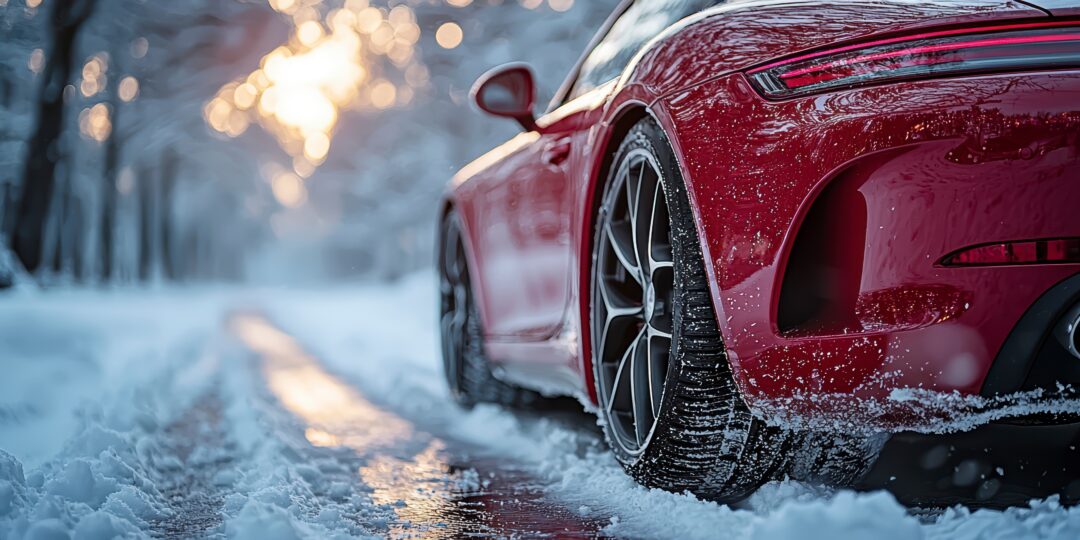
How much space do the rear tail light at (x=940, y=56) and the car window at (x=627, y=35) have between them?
751 millimetres

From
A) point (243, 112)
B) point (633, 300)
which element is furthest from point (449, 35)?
point (633, 300)

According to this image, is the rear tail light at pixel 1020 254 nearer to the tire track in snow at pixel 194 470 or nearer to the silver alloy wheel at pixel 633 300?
the silver alloy wheel at pixel 633 300

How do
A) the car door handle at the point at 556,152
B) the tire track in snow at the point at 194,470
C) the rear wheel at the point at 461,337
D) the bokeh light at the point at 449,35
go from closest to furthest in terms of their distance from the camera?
the tire track in snow at the point at 194,470 → the car door handle at the point at 556,152 → the rear wheel at the point at 461,337 → the bokeh light at the point at 449,35

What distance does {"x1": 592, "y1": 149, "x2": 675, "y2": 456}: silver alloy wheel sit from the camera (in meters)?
2.49

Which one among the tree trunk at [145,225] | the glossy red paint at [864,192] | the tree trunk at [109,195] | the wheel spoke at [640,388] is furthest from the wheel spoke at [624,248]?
the tree trunk at [145,225]

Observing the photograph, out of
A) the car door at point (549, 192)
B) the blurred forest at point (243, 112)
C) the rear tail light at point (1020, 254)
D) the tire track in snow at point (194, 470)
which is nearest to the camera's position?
the rear tail light at point (1020, 254)

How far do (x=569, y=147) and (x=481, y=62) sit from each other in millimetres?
15640

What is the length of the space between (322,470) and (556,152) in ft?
4.24

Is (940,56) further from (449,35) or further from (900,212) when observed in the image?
(449,35)

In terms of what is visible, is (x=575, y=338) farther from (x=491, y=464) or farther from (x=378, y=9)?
(x=378, y=9)

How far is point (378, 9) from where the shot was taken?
18859 millimetres

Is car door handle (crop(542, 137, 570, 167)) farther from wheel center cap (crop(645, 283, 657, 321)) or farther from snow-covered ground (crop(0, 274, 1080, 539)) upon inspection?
snow-covered ground (crop(0, 274, 1080, 539))

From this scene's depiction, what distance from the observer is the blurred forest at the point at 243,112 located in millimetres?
15852

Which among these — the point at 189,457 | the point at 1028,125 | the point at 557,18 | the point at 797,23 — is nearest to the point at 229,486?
the point at 189,457
